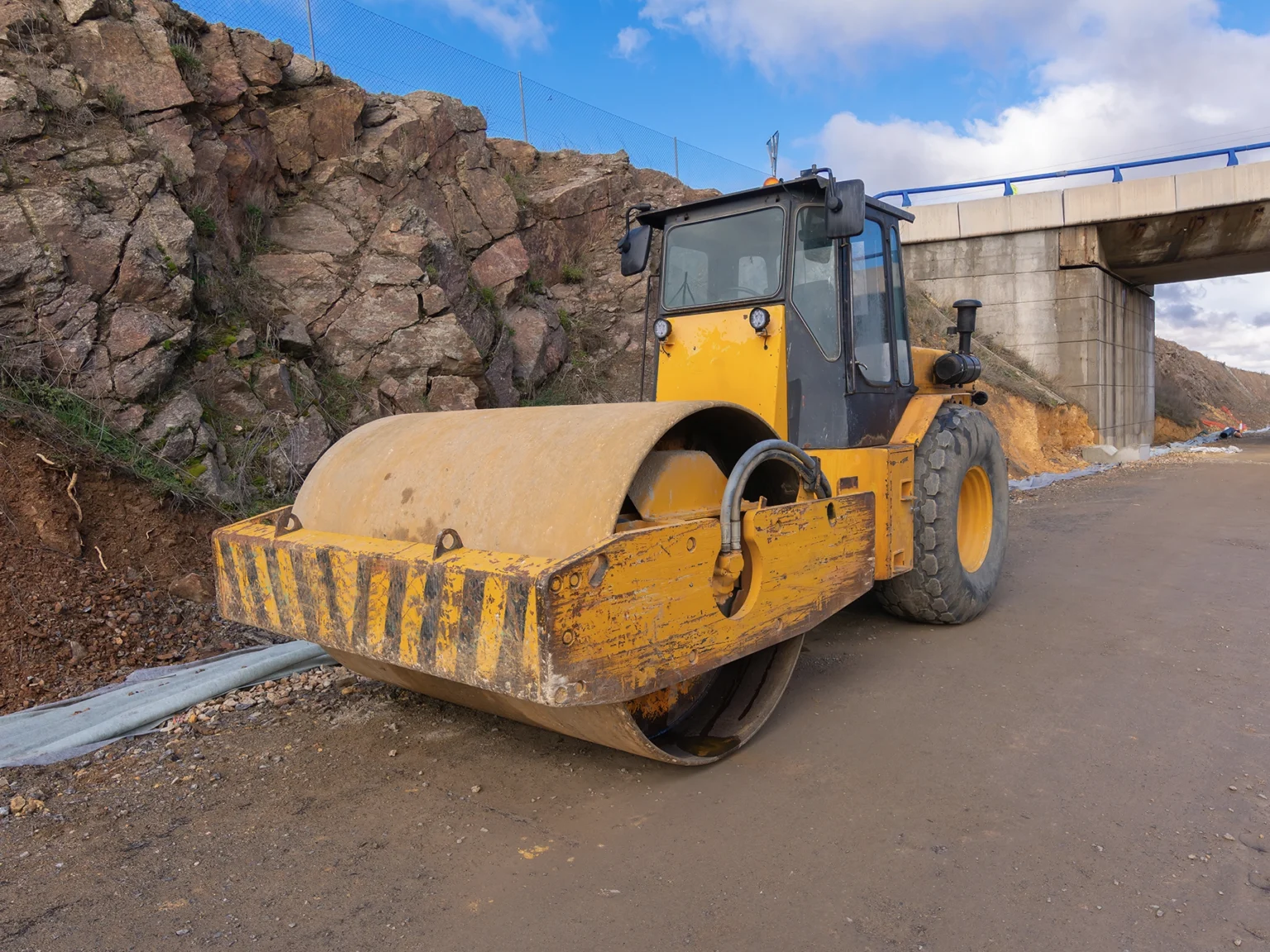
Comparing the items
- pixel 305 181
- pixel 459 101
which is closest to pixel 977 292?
pixel 459 101

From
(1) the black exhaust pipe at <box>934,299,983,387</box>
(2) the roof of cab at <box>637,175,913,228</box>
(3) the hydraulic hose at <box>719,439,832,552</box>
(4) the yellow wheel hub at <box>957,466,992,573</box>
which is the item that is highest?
(2) the roof of cab at <box>637,175,913,228</box>

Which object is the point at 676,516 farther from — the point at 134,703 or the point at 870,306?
the point at 134,703

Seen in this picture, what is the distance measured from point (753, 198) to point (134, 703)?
13.0 feet

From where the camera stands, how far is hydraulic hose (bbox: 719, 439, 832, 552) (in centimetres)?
313

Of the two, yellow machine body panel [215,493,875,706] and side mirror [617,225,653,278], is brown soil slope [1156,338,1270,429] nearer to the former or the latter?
side mirror [617,225,653,278]

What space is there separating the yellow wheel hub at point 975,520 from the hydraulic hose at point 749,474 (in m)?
2.44

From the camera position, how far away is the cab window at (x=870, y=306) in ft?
15.5

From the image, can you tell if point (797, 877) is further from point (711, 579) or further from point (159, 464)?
point (159, 464)

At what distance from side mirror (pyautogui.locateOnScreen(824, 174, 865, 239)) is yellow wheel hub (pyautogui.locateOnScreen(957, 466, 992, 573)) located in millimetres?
2237

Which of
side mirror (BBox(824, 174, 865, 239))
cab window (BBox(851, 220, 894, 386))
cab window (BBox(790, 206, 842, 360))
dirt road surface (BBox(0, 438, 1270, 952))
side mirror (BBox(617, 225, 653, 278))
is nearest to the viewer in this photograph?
dirt road surface (BBox(0, 438, 1270, 952))

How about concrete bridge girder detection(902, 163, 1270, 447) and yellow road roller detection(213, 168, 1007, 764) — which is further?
concrete bridge girder detection(902, 163, 1270, 447)

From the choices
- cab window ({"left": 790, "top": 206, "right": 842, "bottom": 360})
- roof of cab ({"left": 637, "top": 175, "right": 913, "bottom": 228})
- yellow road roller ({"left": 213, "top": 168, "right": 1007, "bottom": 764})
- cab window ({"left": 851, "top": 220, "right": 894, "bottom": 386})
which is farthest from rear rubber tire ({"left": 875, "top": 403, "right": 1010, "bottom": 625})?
roof of cab ({"left": 637, "top": 175, "right": 913, "bottom": 228})

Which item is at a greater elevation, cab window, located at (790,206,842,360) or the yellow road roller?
cab window, located at (790,206,842,360)

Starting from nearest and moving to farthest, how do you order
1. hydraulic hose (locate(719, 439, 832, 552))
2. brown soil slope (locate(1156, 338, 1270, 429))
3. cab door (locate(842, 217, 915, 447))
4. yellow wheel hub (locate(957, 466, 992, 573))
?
hydraulic hose (locate(719, 439, 832, 552)) < cab door (locate(842, 217, 915, 447)) < yellow wheel hub (locate(957, 466, 992, 573)) < brown soil slope (locate(1156, 338, 1270, 429))
